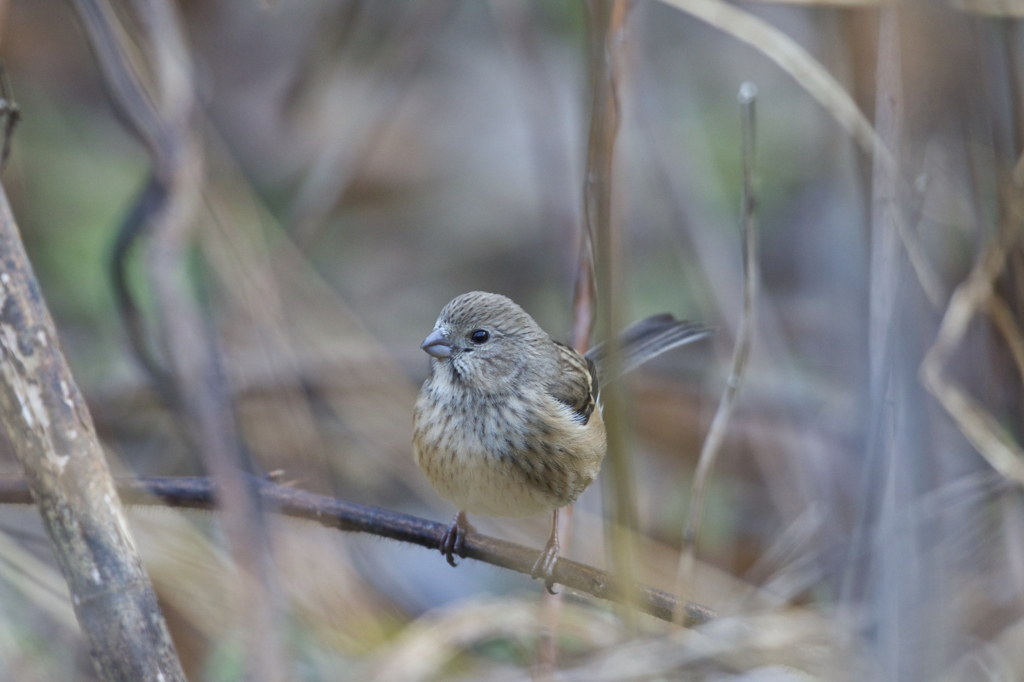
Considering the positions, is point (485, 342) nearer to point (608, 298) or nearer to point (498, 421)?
point (498, 421)

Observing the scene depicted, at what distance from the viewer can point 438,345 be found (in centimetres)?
239

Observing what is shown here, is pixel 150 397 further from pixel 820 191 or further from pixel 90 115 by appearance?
pixel 820 191

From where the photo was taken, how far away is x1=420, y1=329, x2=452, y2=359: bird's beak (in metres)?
2.37

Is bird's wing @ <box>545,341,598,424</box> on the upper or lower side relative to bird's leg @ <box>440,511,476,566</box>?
upper

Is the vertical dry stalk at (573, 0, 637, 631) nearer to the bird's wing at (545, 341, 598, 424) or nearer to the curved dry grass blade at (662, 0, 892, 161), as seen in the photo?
the bird's wing at (545, 341, 598, 424)

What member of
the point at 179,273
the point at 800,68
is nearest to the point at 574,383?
the point at 179,273

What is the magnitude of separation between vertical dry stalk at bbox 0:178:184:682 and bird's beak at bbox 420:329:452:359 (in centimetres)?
91

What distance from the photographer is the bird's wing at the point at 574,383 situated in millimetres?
2580

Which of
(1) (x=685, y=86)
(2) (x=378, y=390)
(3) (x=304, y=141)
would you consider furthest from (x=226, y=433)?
(1) (x=685, y=86)

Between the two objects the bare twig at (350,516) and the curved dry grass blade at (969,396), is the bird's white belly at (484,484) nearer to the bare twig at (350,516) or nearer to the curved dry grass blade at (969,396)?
the bare twig at (350,516)

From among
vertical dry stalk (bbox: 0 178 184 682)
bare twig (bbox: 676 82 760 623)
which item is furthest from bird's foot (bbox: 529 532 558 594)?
vertical dry stalk (bbox: 0 178 184 682)

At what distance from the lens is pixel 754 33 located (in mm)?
3084

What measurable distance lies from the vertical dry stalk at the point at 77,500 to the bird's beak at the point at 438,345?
35.7 inches

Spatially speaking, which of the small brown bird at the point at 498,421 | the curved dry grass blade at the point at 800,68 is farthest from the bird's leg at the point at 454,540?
the curved dry grass blade at the point at 800,68
